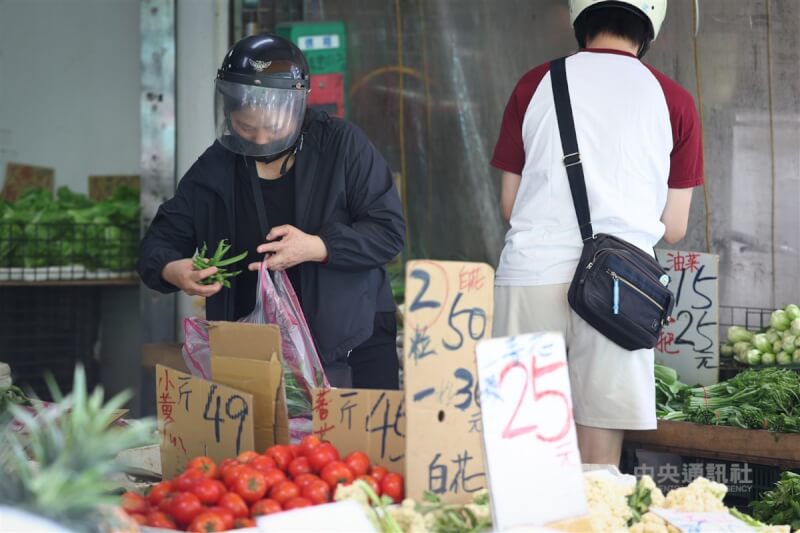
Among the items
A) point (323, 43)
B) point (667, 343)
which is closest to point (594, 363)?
point (667, 343)

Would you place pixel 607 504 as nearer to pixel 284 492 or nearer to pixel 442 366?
pixel 442 366

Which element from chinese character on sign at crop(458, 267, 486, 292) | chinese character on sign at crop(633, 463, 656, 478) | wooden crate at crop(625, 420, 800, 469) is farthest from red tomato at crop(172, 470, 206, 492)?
chinese character on sign at crop(633, 463, 656, 478)

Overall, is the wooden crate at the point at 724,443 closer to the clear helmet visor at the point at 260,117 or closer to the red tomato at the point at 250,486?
the clear helmet visor at the point at 260,117

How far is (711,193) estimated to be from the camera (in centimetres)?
520

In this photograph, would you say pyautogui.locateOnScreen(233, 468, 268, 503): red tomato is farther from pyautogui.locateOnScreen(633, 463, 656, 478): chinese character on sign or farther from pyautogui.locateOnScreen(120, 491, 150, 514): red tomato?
pyautogui.locateOnScreen(633, 463, 656, 478): chinese character on sign

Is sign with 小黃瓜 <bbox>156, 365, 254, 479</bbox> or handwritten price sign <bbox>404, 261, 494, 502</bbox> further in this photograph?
sign with 小黃瓜 <bbox>156, 365, 254, 479</bbox>

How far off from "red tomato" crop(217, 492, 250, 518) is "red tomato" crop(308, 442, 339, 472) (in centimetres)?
21

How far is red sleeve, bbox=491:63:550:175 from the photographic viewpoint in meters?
3.33

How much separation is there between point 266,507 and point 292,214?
1.40 metres

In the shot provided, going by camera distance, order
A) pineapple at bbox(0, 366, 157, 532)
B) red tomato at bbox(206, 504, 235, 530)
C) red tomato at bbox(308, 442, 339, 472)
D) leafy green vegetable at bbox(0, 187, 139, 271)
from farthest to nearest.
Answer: leafy green vegetable at bbox(0, 187, 139, 271), red tomato at bbox(308, 442, 339, 472), red tomato at bbox(206, 504, 235, 530), pineapple at bbox(0, 366, 157, 532)

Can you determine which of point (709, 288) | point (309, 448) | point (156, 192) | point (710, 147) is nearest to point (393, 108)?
point (156, 192)

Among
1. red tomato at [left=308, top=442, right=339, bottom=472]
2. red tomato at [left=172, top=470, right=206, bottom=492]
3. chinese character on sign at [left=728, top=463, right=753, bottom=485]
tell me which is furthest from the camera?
chinese character on sign at [left=728, top=463, right=753, bottom=485]

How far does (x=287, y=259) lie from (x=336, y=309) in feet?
0.87

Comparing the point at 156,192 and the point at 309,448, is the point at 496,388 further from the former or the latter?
the point at 156,192
